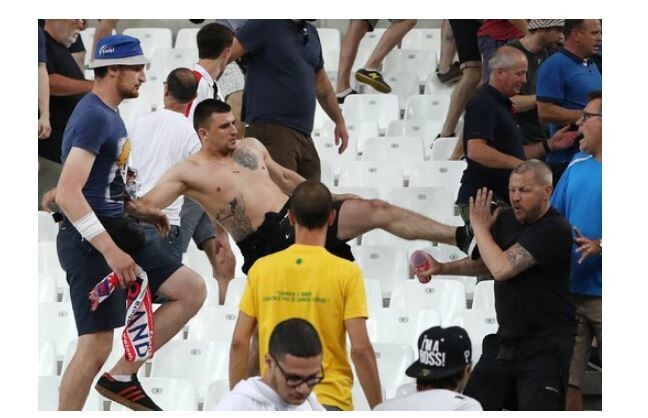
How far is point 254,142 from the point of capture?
29.9ft

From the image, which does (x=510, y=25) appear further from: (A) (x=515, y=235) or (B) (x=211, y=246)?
(A) (x=515, y=235)

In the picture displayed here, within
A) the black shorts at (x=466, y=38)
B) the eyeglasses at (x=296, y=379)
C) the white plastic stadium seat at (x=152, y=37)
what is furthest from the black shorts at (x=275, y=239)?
the white plastic stadium seat at (x=152, y=37)

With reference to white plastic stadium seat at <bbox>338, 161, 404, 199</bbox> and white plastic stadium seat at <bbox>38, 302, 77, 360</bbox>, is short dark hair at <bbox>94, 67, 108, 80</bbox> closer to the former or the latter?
white plastic stadium seat at <bbox>38, 302, 77, 360</bbox>

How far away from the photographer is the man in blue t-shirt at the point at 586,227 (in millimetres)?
8711

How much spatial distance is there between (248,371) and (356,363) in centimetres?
79

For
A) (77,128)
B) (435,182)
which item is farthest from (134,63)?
(435,182)

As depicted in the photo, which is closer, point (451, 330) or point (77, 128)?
point (451, 330)

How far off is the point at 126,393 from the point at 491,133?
2684mm

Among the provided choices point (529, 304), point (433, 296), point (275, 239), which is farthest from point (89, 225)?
point (433, 296)

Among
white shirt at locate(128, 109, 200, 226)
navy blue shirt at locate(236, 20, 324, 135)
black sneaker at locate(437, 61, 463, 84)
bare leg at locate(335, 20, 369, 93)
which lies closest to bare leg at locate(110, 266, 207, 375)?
white shirt at locate(128, 109, 200, 226)

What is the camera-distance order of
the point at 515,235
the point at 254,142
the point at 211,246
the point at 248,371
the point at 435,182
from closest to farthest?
the point at 248,371, the point at 515,235, the point at 254,142, the point at 211,246, the point at 435,182

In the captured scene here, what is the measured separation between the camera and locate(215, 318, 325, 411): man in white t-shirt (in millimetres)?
6594

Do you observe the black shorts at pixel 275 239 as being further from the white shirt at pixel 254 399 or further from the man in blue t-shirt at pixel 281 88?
the white shirt at pixel 254 399

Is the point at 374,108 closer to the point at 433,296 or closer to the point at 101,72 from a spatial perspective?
the point at 433,296
